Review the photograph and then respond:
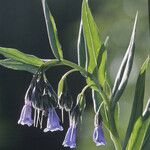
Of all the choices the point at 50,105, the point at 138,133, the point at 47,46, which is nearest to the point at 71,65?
the point at 50,105

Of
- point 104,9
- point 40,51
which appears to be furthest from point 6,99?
point 104,9

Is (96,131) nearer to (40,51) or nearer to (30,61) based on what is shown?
(30,61)

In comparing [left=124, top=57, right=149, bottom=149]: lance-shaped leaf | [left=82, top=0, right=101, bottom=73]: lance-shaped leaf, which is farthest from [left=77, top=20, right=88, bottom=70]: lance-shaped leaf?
[left=124, top=57, right=149, bottom=149]: lance-shaped leaf

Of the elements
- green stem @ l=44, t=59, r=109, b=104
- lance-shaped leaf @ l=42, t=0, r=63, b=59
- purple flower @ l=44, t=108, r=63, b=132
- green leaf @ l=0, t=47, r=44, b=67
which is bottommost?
purple flower @ l=44, t=108, r=63, b=132

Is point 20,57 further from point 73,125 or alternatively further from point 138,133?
point 138,133

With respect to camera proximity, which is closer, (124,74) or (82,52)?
(124,74)

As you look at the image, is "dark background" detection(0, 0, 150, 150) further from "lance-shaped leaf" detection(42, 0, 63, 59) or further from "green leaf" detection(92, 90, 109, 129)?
"lance-shaped leaf" detection(42, 0, 63, 59)
